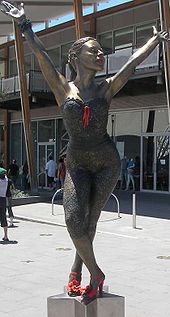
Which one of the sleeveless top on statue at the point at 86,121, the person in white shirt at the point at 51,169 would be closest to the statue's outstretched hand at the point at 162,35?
the sleeveless top on statue at the point at 86,121

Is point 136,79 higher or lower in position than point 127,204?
higher

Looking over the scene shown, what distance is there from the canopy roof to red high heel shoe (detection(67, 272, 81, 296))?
1748 cm

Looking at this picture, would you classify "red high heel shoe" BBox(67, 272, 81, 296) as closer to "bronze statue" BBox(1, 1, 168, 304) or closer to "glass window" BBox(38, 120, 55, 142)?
"bronze statue" BBox(1, 1, 168, 304)

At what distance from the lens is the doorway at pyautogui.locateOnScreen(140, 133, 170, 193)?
69.4 feet

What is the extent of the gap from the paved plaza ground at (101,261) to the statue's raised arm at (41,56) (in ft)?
8.60

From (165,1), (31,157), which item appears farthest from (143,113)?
(165,1)

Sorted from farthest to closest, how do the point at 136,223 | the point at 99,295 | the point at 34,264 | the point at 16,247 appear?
the point at 136,223
the point at 16,247
the point at 34,264
the point at 99,295

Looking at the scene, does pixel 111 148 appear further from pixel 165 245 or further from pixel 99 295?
pixel 165 245

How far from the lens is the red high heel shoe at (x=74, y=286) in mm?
3893

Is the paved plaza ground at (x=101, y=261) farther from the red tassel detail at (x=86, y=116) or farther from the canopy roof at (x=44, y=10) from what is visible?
the canopy roof at (x=44, y=10)

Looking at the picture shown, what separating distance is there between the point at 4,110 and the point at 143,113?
11.5 metres

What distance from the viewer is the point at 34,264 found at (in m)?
7.93

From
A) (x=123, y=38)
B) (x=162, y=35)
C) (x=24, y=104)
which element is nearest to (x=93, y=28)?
(x=123, y=38)

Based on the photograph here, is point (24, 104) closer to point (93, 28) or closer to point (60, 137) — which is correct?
point (60, 137)
